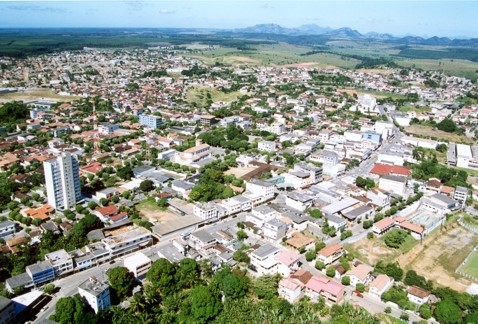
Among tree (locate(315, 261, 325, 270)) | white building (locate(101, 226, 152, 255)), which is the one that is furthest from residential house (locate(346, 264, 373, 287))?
white building (locate(101, 226, 152, 255))

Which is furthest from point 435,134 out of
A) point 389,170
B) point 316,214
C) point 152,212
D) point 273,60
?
point 273,60

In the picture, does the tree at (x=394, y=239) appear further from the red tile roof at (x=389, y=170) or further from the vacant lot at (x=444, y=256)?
the red tile roof at (x=389, y=170)

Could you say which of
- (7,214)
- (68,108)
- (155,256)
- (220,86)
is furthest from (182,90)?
(155,256)

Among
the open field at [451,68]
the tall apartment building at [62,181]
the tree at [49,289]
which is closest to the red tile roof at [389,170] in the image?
the tall apartment building at [62,181]

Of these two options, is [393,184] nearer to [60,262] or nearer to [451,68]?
[60,262]

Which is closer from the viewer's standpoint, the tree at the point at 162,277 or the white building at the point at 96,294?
the white building at the point at 96,294
